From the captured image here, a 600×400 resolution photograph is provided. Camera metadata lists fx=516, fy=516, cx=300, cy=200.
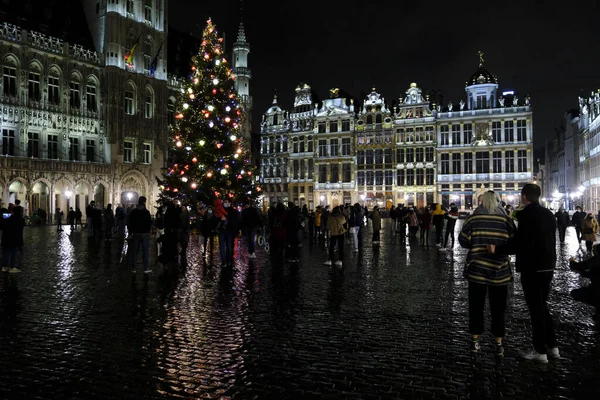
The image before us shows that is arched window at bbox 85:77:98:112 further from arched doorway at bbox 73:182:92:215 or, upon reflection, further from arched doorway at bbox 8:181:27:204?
arched doorway at bbox 8:181:27:204

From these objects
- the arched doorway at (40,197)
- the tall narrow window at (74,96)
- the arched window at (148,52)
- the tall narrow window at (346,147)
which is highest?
the arched window at (148,52)

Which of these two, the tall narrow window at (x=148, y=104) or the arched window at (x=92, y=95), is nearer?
the arched window at (x=92, y=95)

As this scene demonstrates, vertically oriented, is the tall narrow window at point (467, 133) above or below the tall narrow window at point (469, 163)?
above

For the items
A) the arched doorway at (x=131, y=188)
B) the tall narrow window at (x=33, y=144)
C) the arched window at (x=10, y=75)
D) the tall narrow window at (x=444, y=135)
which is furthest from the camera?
the tall narrow window at (x=444, y=135)

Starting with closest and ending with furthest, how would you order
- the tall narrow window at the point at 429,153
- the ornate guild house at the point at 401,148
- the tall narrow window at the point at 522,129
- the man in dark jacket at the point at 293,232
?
the man in dark jacket at the point at 293,232 < the tall narrow window at the point at 522,129 < the ornate guild house at the point at 401,148 < the tall narrow window at the point at 429,153


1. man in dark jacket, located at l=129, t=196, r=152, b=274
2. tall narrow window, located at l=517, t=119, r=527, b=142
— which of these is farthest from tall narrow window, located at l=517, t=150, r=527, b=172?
man in dark jacket, located at l=129, t=196, r=152, b=274

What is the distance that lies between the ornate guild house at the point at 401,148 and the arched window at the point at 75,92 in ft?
89.4

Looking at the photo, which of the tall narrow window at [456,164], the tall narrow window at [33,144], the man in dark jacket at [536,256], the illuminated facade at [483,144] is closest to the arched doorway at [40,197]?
the tall narrow window at [33,144]

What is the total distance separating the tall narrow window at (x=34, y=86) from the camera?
Answer: 38031 millimetres

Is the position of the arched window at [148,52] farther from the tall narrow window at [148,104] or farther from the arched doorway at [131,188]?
the arched doorway at [131,188]

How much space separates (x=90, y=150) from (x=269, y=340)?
40.1 meters

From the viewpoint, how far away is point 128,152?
44094 mm

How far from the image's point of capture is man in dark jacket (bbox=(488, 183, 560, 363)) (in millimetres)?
5316

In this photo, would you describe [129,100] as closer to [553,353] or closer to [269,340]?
[269,340]
